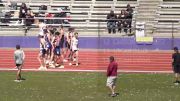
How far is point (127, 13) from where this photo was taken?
36.5m

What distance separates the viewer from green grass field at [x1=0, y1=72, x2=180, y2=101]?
17500mm

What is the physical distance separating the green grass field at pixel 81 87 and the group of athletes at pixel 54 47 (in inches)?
103

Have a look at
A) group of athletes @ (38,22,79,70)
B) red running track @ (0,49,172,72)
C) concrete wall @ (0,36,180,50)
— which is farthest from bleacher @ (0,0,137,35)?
group of athletes @ (38,22,79,70)

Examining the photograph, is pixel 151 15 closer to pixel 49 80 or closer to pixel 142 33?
pixel 142 33

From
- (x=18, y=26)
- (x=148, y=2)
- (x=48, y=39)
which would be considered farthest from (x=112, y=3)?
(x=48, y=39)

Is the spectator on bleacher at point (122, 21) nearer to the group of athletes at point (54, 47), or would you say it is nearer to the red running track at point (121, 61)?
the red running track at point (121, 61)

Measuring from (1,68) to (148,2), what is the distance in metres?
17.1

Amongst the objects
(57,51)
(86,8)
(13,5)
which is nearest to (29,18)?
(13,5)

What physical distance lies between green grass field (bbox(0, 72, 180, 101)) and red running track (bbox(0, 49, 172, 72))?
3334mm

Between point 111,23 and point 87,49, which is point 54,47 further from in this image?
point 111,23

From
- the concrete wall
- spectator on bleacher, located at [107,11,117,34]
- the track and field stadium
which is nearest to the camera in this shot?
the track and field stadium

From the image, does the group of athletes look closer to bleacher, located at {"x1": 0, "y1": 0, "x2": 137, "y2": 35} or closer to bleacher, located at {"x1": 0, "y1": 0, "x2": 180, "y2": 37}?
bleacher, located at {"x1": 0, "y1": 0, "x2": 180, "y2": 37}

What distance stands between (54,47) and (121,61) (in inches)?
145

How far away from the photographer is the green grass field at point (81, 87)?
17500 millimetres
